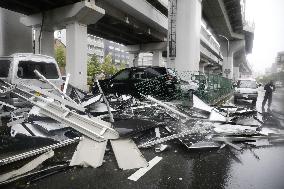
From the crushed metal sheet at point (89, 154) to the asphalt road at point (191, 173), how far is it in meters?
0.11

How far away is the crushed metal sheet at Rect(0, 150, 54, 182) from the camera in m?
4.15

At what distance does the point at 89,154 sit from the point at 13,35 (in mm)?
18307

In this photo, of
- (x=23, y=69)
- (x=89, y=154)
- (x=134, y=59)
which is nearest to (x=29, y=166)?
(x=89, y=154)

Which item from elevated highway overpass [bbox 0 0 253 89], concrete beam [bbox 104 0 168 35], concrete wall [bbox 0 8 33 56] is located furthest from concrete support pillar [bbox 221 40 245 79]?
concrete wall [bbox 0 8 33 56]

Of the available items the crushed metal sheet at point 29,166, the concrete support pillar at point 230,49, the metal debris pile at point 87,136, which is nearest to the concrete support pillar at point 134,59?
the concrete support pillar at point 230,49

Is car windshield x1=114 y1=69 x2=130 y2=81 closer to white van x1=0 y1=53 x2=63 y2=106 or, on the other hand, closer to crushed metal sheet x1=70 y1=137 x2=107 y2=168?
white van x1=0 y1=53 x2=63 y2=106

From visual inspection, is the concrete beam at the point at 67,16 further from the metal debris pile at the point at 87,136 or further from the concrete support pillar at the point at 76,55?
the metal debris pile at the point at 87,136

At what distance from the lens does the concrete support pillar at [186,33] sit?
68.9 ft

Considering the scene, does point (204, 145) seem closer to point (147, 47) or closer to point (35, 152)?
point (35, 152)

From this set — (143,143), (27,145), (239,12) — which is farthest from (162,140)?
(239,12)

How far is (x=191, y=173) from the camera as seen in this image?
4770 millimetres

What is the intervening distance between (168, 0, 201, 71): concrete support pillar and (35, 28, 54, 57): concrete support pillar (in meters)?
9.72

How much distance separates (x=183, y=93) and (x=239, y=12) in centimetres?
2222

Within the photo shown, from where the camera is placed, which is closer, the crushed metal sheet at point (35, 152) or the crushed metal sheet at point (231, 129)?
the crushed metal sheet at point (35, 152)
